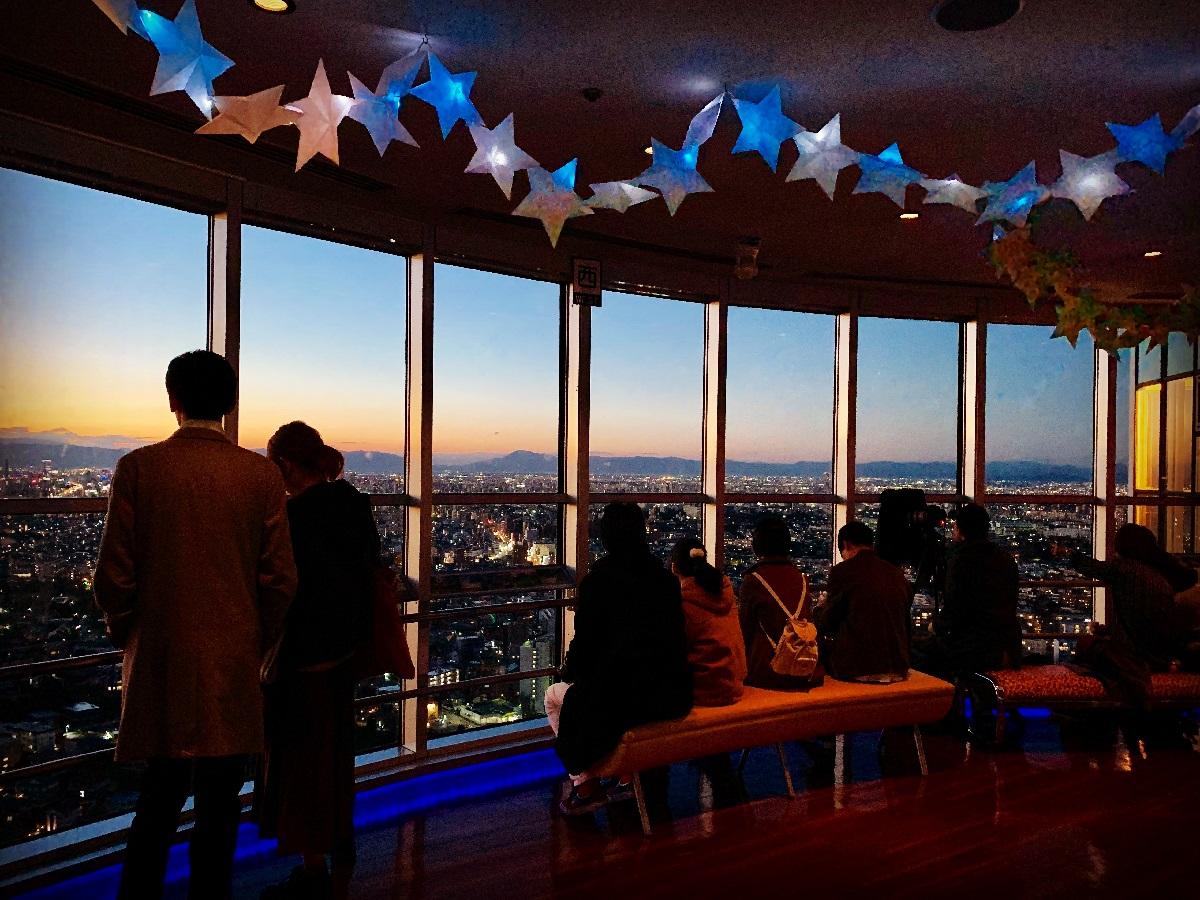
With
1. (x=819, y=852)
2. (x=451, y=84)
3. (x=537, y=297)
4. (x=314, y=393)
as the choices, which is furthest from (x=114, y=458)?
(x=819, y=852)

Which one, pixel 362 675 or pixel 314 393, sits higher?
pixel 314 393

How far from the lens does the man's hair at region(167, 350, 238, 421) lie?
2.52 metres

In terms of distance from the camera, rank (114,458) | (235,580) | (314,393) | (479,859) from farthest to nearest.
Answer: (314,393), (114,458), (479,859), (235,580)

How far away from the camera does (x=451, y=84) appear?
324 centimetres

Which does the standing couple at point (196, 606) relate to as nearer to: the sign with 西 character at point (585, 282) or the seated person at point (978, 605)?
the sign with 西 character at point (585, 282)

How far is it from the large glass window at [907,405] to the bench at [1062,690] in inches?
85.2

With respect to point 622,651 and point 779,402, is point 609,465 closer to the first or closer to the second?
point 779,402

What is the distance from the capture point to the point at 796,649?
422 centimetres

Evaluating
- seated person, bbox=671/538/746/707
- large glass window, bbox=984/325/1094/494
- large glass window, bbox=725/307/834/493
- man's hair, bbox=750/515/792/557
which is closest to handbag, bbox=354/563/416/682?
seated person, bbox=671/538/746/707

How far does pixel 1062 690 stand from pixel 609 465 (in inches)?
114

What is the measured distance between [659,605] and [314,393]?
214 cm

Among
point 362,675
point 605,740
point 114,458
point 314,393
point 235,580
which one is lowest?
point 605,740

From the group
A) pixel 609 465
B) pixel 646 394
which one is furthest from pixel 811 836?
pixel 646 394

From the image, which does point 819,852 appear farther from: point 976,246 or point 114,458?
point 976,246
